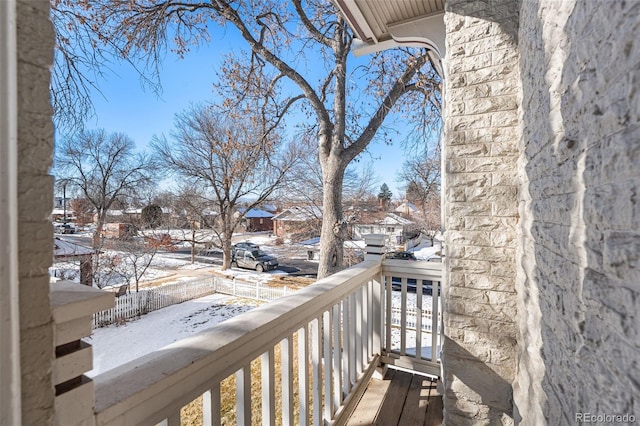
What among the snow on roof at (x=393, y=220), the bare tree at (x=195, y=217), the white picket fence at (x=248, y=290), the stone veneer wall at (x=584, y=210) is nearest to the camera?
the stone veneer wall at (x=584, y=210)

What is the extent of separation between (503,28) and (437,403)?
2.62m

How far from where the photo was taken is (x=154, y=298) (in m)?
3.41

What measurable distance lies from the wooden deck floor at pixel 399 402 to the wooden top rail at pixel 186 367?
4.16 ft

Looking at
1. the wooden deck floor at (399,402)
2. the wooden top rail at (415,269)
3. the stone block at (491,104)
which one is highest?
the stone block at (491,104)

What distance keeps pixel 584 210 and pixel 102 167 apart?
4.19 meters

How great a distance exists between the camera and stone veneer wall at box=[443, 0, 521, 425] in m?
1.77

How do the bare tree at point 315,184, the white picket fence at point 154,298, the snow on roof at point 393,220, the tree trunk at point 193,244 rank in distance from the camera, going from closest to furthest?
the white picket fence at point 154,298, the tree trunk at point 193,244, the bare tree at point 315,184, the snow on roof at point 393,220

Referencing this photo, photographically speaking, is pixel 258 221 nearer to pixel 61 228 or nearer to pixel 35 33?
pixel 61 228

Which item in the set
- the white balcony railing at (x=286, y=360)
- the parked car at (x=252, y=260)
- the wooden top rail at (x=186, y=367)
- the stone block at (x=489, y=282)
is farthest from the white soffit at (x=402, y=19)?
the parked car at (x=252, y=260)

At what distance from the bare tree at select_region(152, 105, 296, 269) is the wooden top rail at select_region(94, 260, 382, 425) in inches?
188

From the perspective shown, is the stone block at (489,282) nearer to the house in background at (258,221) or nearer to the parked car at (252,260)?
the parked car at (252,260)

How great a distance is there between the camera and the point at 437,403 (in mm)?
2299

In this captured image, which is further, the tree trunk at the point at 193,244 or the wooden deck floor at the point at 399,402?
the tree trunk at the point at 193,244

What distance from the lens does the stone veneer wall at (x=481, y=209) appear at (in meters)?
1.77
